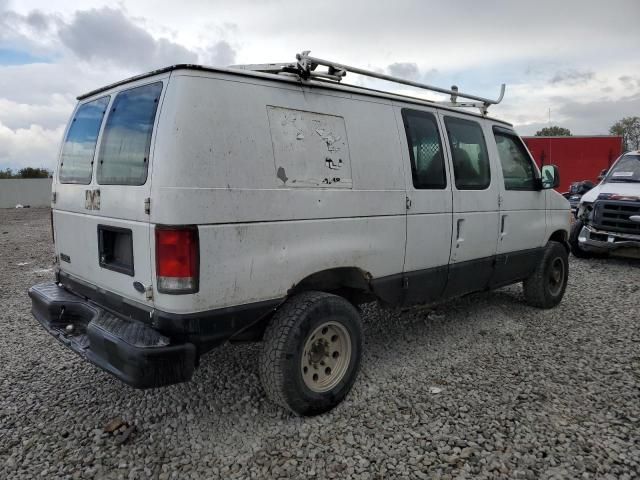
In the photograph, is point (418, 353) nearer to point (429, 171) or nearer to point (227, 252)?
point (429, 171)

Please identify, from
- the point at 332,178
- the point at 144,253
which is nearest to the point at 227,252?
the point at 144,253

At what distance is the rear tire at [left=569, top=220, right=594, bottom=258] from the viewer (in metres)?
9.08

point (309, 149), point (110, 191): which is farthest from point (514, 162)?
point (110, 191)

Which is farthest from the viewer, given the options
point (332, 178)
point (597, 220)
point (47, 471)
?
point (597, 220)

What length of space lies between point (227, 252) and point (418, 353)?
2.39 m

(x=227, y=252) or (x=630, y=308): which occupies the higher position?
(x=227, y=252)

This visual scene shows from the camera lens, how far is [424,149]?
13.3ft

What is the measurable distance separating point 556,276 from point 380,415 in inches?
142

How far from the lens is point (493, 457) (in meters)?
2.86

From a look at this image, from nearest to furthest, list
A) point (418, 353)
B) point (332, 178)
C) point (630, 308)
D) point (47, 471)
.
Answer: point (47, 471) < point (332, 178) < point (418, 353) < point (630, 308)

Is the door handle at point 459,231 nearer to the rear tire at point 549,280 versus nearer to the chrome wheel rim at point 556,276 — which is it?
the rear tire at point 549,280

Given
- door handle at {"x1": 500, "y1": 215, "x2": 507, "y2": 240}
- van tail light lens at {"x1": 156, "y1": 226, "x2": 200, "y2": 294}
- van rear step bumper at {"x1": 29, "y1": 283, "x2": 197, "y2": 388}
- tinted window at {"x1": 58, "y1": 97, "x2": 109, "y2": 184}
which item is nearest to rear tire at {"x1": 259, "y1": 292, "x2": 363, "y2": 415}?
van rear step bumper at {"x1": 29, "y1": 283, "x2": 197, "y2": 388}

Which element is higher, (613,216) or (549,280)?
(613,216)

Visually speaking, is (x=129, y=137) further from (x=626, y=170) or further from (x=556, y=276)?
(x=626, y=170)
